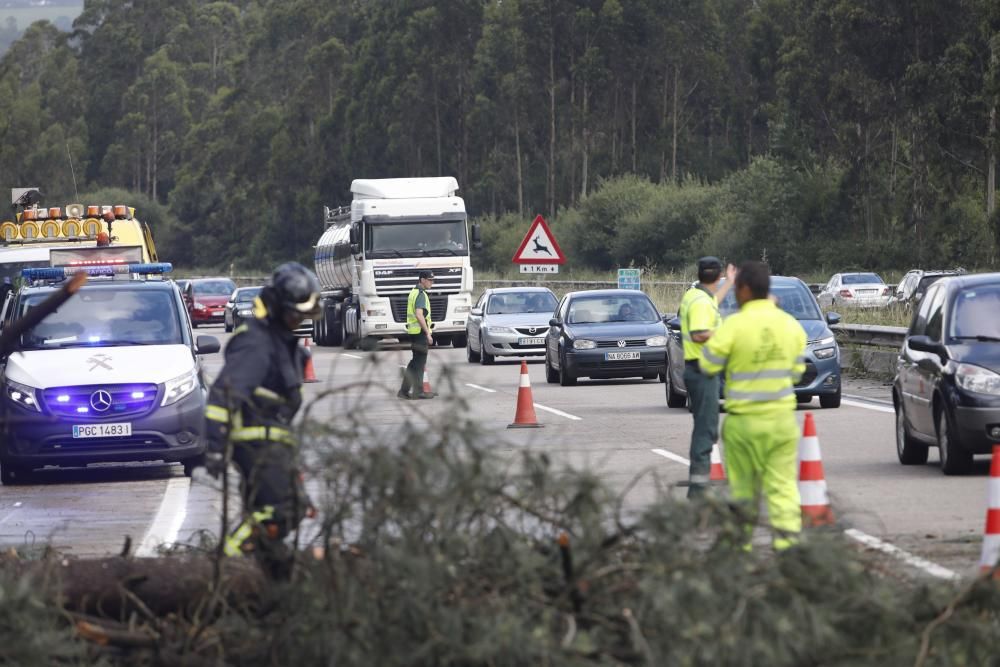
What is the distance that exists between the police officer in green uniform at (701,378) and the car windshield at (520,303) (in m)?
22.1

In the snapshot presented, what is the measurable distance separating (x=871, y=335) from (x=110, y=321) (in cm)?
1472

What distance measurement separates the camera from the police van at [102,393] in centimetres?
1532

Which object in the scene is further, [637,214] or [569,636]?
[637,214]

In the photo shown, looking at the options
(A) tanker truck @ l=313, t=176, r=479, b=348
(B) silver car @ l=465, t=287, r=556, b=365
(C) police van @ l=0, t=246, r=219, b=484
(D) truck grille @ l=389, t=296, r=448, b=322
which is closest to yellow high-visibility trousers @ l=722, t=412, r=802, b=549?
(C) police van @ l=0, t=246, r=219, b=484

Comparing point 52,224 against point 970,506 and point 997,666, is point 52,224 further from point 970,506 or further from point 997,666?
point 997,666

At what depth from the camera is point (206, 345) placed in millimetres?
15945

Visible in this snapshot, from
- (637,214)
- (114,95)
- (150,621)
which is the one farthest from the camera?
(114,95)

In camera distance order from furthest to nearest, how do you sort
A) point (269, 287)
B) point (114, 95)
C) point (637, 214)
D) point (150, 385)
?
point (114, 95) → point (637, 214) → point (150, 385) → point (269, 287)

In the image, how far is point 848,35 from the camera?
6862 centimetres

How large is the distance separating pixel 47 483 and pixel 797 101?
63.5m

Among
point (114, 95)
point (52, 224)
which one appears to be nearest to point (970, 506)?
point (52, 224)

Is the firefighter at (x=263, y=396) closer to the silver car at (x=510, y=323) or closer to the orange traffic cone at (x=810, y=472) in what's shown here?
the orange traffic cone at (x=810, y=472)

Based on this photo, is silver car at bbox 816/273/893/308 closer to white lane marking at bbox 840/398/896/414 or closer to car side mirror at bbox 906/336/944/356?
white lane marking at bbox 840/398/896/414

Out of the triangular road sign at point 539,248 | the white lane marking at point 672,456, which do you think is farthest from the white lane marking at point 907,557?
the triangular road sign at point 539,248
